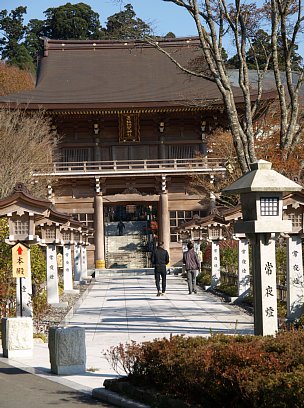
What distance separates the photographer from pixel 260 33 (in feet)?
66.5

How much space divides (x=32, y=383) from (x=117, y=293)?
1810 centimetres

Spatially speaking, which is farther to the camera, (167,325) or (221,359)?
(167,325)

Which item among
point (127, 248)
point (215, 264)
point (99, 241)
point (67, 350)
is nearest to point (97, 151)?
point (99, 241)

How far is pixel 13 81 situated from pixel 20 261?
168 feet

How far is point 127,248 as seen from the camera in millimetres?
51469

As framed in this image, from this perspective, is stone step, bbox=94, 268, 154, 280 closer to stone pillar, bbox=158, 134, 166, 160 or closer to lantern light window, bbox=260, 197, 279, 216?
stone pillar, bbox=158, 134, 166, 160

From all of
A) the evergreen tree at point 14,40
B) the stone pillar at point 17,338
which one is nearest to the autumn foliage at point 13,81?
the evergreen tree at point 14,40

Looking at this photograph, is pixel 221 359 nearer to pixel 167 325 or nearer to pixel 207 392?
pixel 207 392

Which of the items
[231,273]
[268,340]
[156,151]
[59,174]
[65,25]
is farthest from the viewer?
[65,25]

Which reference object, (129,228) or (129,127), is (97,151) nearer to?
(129,127)

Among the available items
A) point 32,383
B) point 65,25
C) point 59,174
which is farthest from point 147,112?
point 65,25

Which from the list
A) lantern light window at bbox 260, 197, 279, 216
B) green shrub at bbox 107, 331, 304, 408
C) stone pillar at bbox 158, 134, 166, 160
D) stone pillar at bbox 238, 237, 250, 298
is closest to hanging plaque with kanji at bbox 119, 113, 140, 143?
stone pillar at bbox 158, 134, 166, 160

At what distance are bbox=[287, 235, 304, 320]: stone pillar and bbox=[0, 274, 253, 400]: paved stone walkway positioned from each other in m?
0.97

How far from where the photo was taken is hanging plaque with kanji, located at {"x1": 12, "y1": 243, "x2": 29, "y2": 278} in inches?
649
